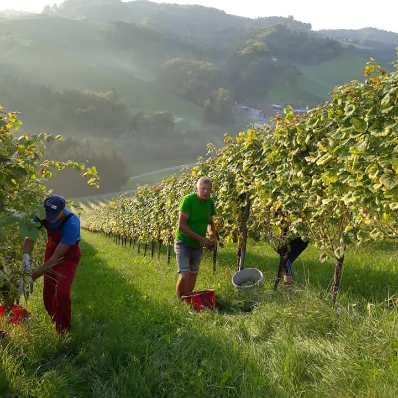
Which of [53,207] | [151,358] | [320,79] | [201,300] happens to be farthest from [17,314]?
[320,79]

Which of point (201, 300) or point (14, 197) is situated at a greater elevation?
point (14, 197)

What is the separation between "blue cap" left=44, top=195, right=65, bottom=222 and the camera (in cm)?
431

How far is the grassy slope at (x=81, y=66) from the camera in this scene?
13300 cm

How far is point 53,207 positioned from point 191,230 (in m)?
2.00

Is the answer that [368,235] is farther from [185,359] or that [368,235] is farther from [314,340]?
[185,359]

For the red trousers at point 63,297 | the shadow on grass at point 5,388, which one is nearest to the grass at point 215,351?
the shadow on grass at point 5,388

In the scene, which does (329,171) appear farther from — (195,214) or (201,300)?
(201,300)

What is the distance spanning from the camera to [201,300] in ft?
16.9

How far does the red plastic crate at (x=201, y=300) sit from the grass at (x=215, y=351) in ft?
0.56

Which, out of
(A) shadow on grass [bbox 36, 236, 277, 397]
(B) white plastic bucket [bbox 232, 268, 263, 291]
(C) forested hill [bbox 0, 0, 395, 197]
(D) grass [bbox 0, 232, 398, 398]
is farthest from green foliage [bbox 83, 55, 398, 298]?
(C) forested hill [bbox 0, 0, 395, 197]

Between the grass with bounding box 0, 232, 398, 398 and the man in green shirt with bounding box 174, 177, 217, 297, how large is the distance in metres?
0.38

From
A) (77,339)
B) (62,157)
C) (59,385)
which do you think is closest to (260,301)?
(77,339)

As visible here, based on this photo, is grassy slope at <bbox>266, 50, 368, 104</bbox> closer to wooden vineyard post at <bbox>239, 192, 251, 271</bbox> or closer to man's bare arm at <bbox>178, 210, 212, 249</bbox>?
wooden vineyard post at <bbox>239, 192, 251, 271</bbox>

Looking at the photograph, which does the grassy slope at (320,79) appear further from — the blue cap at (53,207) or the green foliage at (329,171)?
the blue cap at (53,207)
